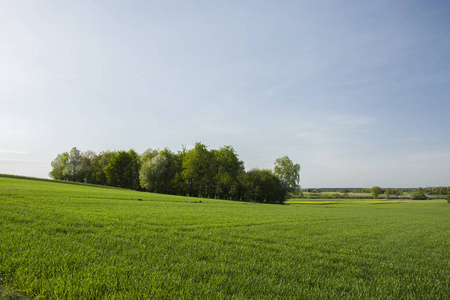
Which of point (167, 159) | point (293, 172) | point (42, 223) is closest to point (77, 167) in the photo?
point (167, 159)

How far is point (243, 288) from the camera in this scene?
4.52 meters

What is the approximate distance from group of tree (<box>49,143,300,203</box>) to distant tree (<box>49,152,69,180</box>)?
27605 mm

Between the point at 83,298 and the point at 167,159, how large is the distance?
3148 inches

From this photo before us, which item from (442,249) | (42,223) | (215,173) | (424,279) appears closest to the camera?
(424,279)

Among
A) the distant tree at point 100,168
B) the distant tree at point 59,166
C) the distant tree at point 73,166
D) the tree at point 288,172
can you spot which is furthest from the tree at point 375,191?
the distant tree at point 59,166

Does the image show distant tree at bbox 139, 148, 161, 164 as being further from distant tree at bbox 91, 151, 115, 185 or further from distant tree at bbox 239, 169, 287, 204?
distant tree at bbox 239, 169, 287, 204

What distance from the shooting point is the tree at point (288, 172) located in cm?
8388

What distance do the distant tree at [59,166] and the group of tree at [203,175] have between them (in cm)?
2760

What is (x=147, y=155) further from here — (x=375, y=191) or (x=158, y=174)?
(x=375, y=191)

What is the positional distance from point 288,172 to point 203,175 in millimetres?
31850

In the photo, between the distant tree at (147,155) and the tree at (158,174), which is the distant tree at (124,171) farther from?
the tree at (158,174)

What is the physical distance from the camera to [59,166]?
351 ft

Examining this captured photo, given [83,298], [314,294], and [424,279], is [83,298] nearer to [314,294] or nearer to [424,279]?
[314,294]

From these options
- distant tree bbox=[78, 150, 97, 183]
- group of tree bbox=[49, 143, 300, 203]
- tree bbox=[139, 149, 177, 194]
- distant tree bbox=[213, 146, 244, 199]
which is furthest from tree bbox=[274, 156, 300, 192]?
distant tree bbox=[78, 150, 97, 183]
